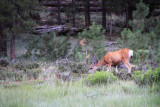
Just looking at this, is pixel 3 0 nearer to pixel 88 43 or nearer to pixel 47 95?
pixel 88 43

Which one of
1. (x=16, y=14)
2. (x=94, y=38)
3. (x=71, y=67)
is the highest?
(x=16, y=14)

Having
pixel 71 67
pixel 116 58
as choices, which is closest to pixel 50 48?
pixel 71 67

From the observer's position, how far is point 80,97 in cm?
538

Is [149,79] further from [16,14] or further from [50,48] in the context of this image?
[16,14]

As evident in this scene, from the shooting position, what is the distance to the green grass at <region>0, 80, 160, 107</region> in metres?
4.81

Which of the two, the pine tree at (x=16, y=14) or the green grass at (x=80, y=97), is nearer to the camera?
the green grass at (x=80, y=97)

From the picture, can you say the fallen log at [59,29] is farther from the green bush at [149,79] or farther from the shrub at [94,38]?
the green bush at [149,79]

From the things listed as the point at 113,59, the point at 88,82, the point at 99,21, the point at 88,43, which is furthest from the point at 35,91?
the point at 99,21

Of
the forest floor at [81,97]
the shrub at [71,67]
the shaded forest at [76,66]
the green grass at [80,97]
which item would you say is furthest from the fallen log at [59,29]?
the green grass at [80,97]

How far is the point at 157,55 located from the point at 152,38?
1015 mm

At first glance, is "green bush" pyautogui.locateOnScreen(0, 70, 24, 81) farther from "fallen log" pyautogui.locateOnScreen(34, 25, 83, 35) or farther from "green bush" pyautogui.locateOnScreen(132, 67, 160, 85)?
"fallen log" pyautogui.locateOnScreen(34, 25, 83, 35)

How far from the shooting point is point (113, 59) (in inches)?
504

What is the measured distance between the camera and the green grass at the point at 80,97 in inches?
189

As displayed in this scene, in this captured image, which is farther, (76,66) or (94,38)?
(94,38)
